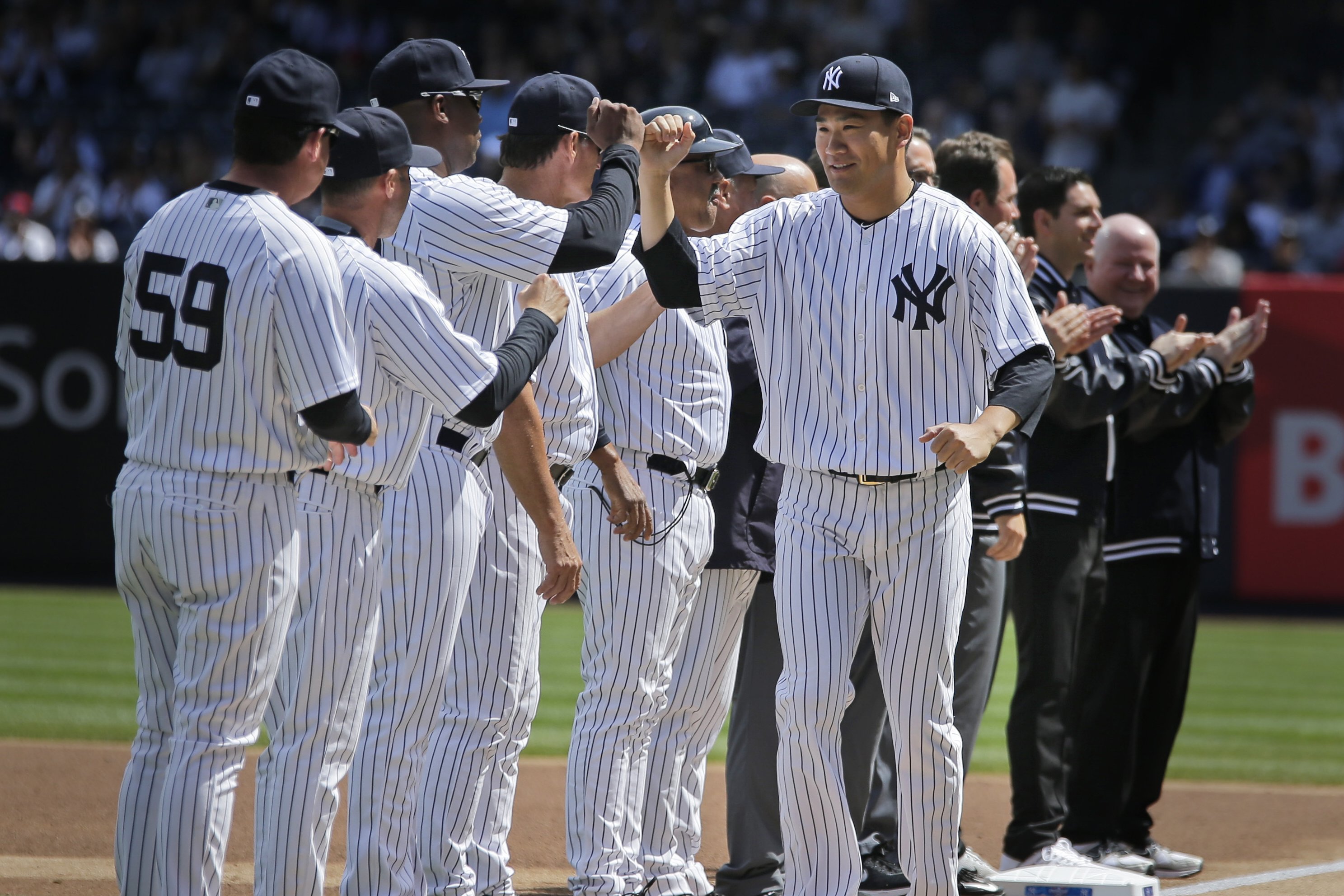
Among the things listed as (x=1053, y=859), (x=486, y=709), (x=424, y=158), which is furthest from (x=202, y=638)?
(x=1053, y=859)

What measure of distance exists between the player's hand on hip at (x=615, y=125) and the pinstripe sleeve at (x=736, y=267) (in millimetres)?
318

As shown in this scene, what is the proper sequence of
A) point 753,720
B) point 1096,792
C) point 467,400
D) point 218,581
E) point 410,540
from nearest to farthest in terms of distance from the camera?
point 218,581 < point 467,400 < point 410,540 < point 753,720 < point 1096,792

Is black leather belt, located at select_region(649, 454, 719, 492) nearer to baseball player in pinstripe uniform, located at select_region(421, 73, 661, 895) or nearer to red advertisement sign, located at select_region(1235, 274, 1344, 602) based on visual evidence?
Result: baseball player in pinstripe uniform, located at select_region(421, 73, 661, 895)

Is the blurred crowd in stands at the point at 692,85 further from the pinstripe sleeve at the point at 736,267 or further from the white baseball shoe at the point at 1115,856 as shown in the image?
the pinstripe sleeve at the point at 736,267

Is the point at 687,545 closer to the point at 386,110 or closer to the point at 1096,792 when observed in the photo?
the point at 386,110

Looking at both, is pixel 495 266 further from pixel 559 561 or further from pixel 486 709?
pixel 486 709

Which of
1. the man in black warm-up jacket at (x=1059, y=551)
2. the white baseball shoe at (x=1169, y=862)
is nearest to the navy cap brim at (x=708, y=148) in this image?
the man in black warm-up jacket at (x=1059, y=551)

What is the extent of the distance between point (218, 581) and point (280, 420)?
1.13 ft

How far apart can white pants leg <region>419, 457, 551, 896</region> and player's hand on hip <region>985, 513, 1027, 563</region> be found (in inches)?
53.8

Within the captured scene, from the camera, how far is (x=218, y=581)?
121 inches

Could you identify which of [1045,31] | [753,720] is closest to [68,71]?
[1045,31]

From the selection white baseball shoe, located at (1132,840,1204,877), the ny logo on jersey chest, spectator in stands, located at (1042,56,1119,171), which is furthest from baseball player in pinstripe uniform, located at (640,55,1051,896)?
spectator in stands, located at (1042,56,1119,171)

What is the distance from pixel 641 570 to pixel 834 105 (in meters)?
1.33

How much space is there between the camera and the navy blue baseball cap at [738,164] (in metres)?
4.77
